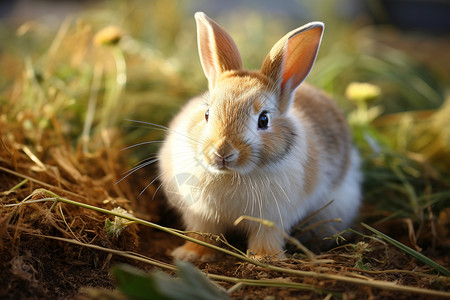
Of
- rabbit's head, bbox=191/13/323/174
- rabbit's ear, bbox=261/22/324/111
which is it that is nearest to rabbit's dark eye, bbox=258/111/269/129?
rabbit's head, bbox=191/13/323/174

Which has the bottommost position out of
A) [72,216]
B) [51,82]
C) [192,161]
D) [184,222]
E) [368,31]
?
[184,222]

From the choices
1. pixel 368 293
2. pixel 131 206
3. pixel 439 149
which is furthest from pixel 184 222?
pixel 439 149

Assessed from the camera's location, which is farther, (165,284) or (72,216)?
(72,216)

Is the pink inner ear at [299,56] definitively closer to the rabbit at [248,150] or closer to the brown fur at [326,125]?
the rabbit at [248,150]

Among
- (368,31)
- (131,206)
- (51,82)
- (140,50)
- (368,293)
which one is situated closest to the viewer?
(368,293)

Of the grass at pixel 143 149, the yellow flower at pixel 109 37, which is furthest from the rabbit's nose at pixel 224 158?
the yellow flower at pixel 109 37

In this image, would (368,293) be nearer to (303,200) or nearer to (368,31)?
(303,200)
